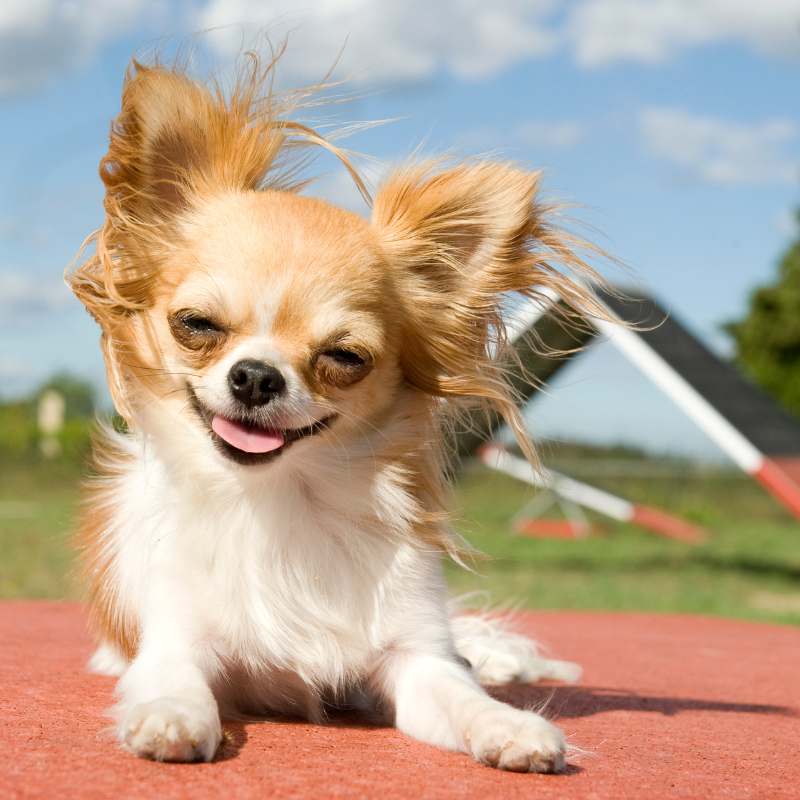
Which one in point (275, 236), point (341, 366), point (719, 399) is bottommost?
point (341, 366)

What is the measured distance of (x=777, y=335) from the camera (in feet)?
119

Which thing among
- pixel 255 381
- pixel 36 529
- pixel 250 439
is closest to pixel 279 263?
pixel 255 381

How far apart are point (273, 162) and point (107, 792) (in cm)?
210

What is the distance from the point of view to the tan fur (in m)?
3.03

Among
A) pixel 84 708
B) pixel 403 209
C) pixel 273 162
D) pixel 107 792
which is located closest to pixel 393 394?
pixel 403 209

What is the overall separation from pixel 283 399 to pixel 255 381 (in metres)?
0.10

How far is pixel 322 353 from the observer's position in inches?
118

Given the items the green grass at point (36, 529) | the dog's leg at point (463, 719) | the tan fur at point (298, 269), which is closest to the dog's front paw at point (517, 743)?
the dog's leg at point (463, 719)

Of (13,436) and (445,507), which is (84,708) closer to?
(445,507)

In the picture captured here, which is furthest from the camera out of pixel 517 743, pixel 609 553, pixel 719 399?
pixel 609 553

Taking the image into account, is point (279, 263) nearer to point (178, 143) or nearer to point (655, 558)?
point (178, 143)

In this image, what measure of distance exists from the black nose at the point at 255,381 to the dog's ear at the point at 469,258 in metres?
0.73

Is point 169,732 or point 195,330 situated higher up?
point 195,330

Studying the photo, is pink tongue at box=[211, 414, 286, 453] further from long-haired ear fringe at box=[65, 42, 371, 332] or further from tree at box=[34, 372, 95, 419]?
tree at box=[34, 372, 95, 419]
